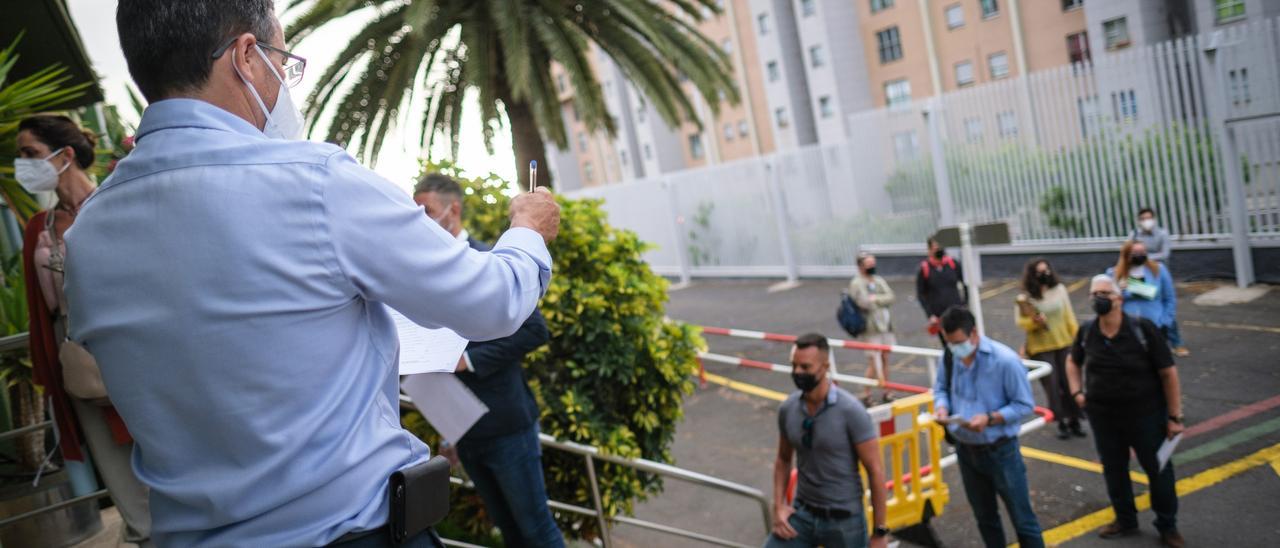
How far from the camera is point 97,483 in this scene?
449 cm

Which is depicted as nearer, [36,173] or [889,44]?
[36,173]

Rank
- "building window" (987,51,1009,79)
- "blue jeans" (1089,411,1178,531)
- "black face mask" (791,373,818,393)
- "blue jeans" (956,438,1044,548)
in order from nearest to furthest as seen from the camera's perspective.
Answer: "black face mask" (791,373,818,393), "blue jeans" (956,438,1044,548), "blue jeans" (1089,411,1178,531), "building window" (987,51,1009,79)

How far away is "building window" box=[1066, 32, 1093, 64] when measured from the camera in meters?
30.7

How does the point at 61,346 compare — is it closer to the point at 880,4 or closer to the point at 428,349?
the point at 428,349

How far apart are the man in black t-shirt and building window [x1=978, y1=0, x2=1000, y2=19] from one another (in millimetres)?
30561

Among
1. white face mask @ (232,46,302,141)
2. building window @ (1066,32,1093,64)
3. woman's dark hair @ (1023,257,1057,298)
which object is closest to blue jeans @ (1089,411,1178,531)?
woman's dark hair @ (1023,257,1057,298)

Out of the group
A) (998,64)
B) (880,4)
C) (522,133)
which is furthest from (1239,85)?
(880,4)

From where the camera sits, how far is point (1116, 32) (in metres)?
28.3

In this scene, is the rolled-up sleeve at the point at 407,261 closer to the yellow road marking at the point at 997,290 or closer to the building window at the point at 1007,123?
the yellow road marking at the point at 997,290

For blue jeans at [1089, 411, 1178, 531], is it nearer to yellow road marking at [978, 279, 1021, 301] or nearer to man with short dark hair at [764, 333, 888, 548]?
man with short dark hair at [764, 333, 888, 548]

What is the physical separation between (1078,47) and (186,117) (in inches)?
1341

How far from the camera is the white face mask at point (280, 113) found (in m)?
1.74

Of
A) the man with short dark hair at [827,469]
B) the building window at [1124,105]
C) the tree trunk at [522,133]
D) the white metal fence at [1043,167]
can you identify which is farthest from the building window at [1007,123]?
the man with short dark hair at [827,469]

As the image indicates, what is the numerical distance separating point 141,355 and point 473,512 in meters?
4.42
